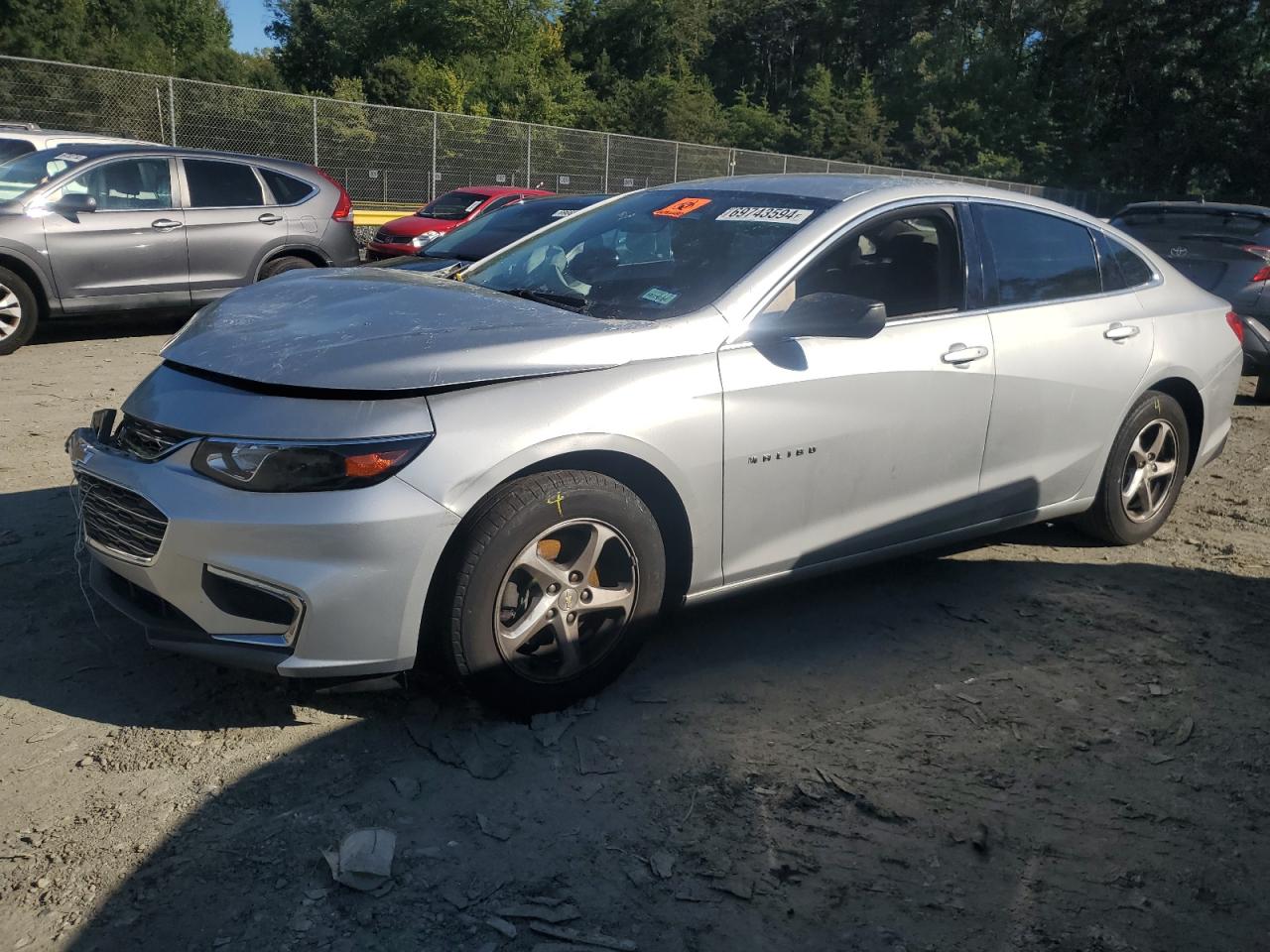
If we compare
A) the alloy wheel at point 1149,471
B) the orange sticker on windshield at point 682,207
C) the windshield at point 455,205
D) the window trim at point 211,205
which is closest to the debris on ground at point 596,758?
the orange sticker on windshield at point 682,207

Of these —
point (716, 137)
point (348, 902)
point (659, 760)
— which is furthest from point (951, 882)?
point (716, 137)

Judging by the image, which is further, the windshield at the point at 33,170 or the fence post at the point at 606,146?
the fence post at the point at 606,146

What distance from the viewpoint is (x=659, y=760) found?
3.25 metres

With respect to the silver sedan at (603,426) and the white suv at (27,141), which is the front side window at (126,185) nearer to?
the white suv at (27,141)

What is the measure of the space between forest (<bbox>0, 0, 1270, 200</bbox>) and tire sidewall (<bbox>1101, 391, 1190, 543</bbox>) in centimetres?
3605

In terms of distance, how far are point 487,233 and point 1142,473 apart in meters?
5.94

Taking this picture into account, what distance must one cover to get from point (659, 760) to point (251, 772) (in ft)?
3.69

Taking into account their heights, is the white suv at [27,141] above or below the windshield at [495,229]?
above

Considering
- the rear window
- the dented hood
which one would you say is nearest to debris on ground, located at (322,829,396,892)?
the dented hood

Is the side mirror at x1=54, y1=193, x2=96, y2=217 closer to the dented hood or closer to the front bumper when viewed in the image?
the dented hood

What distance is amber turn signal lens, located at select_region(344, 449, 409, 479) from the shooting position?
9.69 ft

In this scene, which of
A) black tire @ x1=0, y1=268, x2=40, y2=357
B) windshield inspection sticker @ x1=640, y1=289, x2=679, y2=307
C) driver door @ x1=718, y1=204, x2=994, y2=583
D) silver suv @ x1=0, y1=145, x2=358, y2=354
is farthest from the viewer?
silver suv @ x1=0, y1=145, x2=358, y2=354

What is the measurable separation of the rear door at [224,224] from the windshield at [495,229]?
170 cm

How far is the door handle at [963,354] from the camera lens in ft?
13.5
